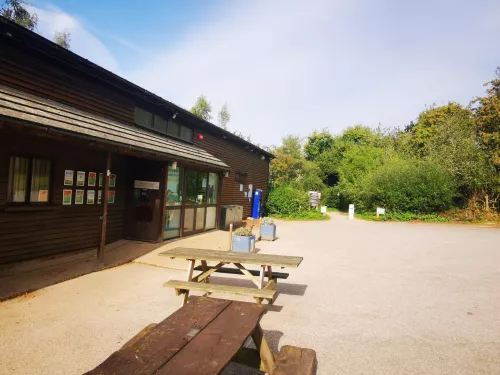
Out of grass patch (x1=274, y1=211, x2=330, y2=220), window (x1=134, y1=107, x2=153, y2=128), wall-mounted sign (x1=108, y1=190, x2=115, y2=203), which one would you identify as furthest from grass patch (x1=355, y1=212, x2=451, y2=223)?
wall-mounted sign (x1=108, y1=190, x2=115, y2=203)

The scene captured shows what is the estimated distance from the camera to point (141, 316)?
14.5 feet

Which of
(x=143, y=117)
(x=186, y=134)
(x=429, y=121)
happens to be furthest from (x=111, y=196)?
(x=429, y=121)

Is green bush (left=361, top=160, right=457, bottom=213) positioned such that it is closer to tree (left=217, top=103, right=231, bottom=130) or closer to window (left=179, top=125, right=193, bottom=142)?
window (left=179, top=125, right=193, bottom=142)

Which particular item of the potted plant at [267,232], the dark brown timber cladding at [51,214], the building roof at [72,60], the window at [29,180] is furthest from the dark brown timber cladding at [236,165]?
the window at [29,180]

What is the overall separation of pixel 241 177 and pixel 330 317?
1376cm

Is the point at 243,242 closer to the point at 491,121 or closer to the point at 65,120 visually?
the point at 65,120

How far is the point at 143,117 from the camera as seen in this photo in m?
10.2

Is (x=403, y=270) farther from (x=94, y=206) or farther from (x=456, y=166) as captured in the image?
(x=456, y=166)

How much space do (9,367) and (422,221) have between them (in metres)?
21.5

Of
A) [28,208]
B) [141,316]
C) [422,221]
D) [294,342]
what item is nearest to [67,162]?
[28,208]

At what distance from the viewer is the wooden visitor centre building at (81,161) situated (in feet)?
20.3

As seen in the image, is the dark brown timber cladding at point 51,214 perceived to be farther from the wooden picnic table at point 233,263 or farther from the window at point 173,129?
the wooden picnic table at point 233,263

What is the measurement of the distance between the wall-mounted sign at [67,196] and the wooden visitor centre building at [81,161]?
0.08 ft

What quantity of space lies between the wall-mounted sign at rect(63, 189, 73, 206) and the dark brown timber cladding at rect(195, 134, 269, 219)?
6.44 meters
